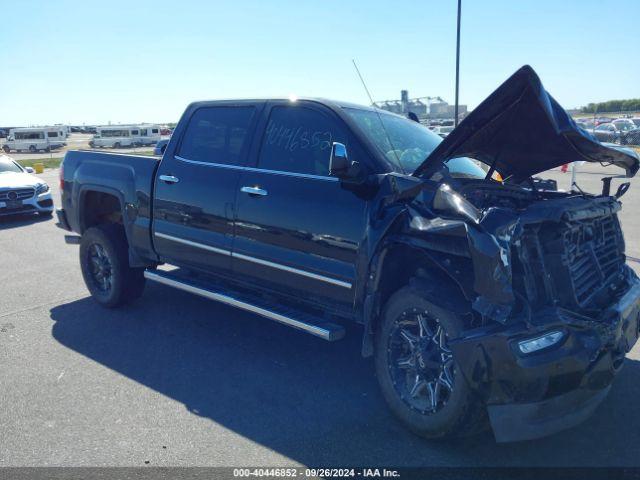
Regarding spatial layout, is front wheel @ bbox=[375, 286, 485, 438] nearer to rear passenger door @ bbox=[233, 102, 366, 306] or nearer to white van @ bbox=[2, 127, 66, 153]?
rear passenger door @ bbox=[233, 102, 366, 306]

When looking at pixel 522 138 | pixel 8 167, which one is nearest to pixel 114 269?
pixel 522 138

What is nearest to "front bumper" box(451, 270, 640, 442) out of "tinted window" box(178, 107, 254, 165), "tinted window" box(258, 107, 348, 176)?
"tinted window" box(258, 107, 348, 176)

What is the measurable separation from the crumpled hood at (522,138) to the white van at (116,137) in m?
60.2

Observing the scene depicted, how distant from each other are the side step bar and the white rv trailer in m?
57.7

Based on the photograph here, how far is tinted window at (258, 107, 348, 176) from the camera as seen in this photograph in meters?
4.34

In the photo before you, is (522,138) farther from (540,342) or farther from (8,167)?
(8,167)

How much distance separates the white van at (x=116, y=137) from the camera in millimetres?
59844

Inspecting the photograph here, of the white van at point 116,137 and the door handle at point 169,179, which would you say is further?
the white van at point 116,137

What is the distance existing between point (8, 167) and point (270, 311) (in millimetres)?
11164

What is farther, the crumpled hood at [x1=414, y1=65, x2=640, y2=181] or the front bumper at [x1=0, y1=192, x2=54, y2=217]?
the front bumper at [x1=0, y1=192, x2=54, y2=217]

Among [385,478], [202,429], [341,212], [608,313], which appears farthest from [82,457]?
[608,313]

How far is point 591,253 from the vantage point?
11.9ft

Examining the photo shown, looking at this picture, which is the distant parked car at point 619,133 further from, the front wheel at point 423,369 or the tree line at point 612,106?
the tree line at point 612,106

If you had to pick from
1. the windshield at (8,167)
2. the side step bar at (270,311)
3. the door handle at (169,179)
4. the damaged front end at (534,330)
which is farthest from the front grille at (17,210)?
the damaged front end at (534,330)
